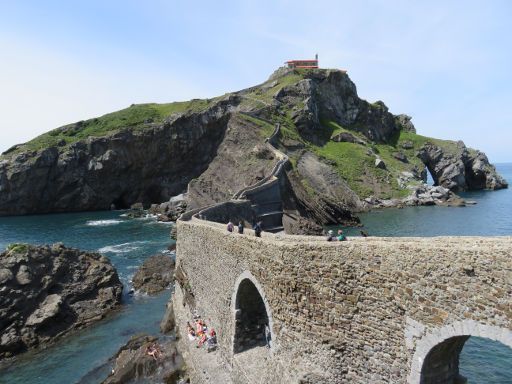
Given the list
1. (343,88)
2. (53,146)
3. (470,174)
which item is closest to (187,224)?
(53,146)

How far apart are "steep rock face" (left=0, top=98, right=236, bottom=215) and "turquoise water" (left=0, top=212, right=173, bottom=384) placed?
27932 mm

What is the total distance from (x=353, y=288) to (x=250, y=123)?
80.1 metres

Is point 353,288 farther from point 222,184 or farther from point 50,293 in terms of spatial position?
point 222,184

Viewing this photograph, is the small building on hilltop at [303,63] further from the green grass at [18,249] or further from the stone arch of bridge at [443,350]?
the stone arch of bridge at [443,350]

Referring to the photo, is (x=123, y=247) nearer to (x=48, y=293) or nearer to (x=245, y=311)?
(x=48, y=293)

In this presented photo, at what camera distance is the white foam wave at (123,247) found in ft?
185

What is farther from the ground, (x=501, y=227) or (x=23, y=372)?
(x=501, y=227)

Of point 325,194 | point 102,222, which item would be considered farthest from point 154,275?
point 102,222

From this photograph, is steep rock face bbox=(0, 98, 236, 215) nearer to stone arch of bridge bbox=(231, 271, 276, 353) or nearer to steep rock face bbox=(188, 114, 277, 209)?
steep rock face bbox=(188, 114, 277, 209)

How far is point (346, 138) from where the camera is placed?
335ft

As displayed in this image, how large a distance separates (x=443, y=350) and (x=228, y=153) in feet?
253

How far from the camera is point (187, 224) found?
28547 millimetres

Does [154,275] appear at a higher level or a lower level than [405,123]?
lower

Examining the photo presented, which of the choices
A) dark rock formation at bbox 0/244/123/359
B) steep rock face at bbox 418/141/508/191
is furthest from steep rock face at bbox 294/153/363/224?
steep rock face at bbox 418/141/508/191
